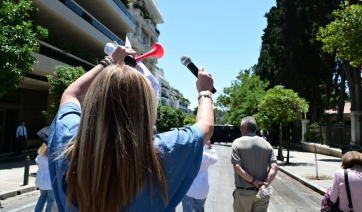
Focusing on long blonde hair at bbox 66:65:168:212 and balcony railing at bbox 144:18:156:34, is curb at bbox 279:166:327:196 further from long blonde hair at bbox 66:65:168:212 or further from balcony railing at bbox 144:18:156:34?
balcony railing at bbox 144:18:156:34

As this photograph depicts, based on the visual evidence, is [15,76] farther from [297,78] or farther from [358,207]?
[297,78]

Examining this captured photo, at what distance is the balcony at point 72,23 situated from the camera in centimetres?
1845

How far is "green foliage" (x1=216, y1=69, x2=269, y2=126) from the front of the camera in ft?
104

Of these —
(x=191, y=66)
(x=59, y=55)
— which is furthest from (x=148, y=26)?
(x=191, y=66)

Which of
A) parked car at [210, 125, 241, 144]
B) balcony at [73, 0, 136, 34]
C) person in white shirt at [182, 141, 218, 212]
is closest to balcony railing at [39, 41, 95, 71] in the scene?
balcony at [73, 0, 136, 34]

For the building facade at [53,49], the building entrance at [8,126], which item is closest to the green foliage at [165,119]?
the building facade at [53,49]

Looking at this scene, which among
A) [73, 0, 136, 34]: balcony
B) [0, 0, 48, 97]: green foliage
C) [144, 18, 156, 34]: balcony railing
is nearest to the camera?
[0, 0, 48, 97]: green foliage

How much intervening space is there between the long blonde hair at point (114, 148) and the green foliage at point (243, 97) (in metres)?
26.8

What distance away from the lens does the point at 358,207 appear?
3.58 meters

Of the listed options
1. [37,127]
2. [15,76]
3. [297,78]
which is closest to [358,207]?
[15,76]

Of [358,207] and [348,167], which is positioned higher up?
[348,167]

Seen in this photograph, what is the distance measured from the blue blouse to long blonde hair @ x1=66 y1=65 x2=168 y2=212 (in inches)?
1.5

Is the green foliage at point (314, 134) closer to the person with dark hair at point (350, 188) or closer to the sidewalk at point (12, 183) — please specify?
the sidewalk at point (12, 183)

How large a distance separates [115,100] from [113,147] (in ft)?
0.65
